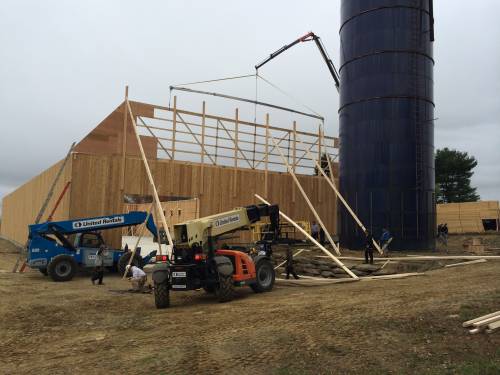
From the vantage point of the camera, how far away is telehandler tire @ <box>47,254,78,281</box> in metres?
15.7

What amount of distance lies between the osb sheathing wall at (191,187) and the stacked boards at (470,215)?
13202mm

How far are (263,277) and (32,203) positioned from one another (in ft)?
69.6

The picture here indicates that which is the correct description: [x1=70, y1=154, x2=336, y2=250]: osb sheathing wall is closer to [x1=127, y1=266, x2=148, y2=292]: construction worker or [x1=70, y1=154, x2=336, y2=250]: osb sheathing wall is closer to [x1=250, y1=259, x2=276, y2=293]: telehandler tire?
[x1=127, y1=266, x2=148, y2=292]: construction worker

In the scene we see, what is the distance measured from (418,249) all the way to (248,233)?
26.3 ft

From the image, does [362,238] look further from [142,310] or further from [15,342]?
[15,342]

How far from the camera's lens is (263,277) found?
41.7 ft

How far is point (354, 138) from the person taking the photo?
2175 cm

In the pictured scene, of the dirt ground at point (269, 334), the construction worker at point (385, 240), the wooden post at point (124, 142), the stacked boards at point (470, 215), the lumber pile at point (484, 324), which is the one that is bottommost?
the dirt ground at point (269, 334)

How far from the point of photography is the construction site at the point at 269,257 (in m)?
6.34

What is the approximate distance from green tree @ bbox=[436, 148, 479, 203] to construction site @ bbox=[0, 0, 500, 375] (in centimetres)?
2330

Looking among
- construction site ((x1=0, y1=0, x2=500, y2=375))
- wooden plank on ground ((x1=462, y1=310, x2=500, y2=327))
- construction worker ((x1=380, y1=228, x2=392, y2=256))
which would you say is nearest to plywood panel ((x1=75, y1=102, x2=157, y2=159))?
construction site ((x1=0, y1=0, x2=500, y2=375))

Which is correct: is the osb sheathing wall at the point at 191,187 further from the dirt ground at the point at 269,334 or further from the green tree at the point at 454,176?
the green tree at the point at 454,176

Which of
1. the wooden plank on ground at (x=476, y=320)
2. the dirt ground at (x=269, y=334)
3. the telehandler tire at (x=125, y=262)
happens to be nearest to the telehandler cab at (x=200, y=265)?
the dirt ground at (x=269, y=334)

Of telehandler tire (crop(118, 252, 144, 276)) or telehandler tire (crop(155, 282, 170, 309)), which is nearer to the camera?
telehandler tire (crop(155, 282, 170, 309))
